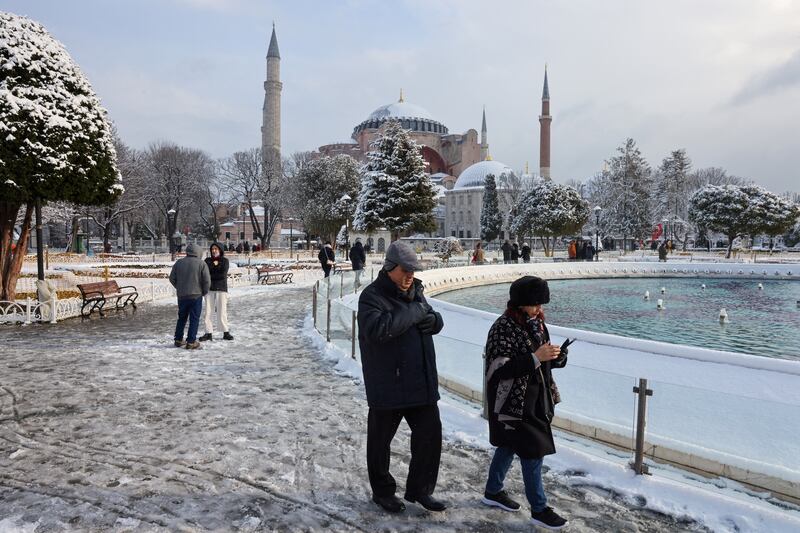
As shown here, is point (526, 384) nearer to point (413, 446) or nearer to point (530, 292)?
point (530, 292)

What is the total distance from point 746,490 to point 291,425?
3.78 metres

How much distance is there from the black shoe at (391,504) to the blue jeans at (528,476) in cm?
62

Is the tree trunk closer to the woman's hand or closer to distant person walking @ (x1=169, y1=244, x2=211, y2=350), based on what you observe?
distant person walking @ (x1=169, y1=244, x2=211, y2=350)

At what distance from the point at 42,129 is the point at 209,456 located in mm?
9701

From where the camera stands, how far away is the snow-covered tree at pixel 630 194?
2085 inches

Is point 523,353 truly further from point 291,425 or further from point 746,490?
point 291,425

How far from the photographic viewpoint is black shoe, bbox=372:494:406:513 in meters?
3.49

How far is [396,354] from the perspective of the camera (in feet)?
10.9

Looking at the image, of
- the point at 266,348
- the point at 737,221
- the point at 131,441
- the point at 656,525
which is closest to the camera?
the point at 656,525

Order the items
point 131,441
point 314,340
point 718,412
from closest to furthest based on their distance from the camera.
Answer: point 718,412, point 131,441, point 314,340

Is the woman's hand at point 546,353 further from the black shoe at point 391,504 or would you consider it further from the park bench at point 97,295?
the park bench at point 97,295

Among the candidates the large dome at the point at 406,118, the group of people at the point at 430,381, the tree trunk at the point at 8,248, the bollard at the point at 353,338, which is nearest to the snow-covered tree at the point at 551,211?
the tree trunk at the point at 8,248

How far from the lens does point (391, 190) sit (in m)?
34.2

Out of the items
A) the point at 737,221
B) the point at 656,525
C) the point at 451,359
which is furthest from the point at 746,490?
the point at 737,221
